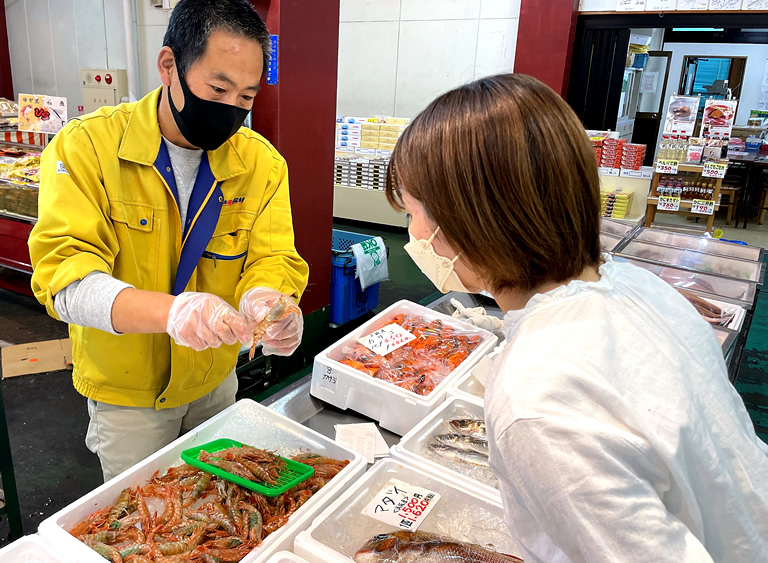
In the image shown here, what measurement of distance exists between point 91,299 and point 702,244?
4339 millimetres

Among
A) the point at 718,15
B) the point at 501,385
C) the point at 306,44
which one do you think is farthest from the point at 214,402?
the point at 718,15

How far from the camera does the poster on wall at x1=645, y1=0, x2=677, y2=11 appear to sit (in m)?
6.09

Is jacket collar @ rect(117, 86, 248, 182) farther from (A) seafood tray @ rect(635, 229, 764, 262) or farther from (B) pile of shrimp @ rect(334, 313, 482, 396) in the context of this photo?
(A) seafood tray @ rect(635, 229, 764, 262)

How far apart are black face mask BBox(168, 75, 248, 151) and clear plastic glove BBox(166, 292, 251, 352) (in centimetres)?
54

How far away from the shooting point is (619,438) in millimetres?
792

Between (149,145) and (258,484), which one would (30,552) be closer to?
(258,484)

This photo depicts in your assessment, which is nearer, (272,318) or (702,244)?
(272,318)

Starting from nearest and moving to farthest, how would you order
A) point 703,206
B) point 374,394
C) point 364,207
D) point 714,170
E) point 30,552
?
point 30,552, point 374,394, point 714,170, point 703,206, point 364,207

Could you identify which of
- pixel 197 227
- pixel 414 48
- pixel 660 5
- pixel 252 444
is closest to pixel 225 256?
pixel 197 227

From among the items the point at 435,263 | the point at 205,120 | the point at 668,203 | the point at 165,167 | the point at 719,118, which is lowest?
the point at 668,203

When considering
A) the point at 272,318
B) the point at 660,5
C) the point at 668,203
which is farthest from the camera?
the point at 660,5

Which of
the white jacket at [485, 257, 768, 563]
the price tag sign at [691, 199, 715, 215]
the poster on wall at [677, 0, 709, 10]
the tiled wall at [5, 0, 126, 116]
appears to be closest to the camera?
the white jacket at [485, 257, 768, 563]

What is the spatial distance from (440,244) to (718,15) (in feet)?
21.5

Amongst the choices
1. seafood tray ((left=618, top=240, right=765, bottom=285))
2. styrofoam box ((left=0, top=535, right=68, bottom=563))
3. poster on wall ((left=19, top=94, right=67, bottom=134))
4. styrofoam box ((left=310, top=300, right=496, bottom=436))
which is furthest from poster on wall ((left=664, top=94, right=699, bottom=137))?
styrofoam box ((left=0, top=535, right=68, bottom=563))
